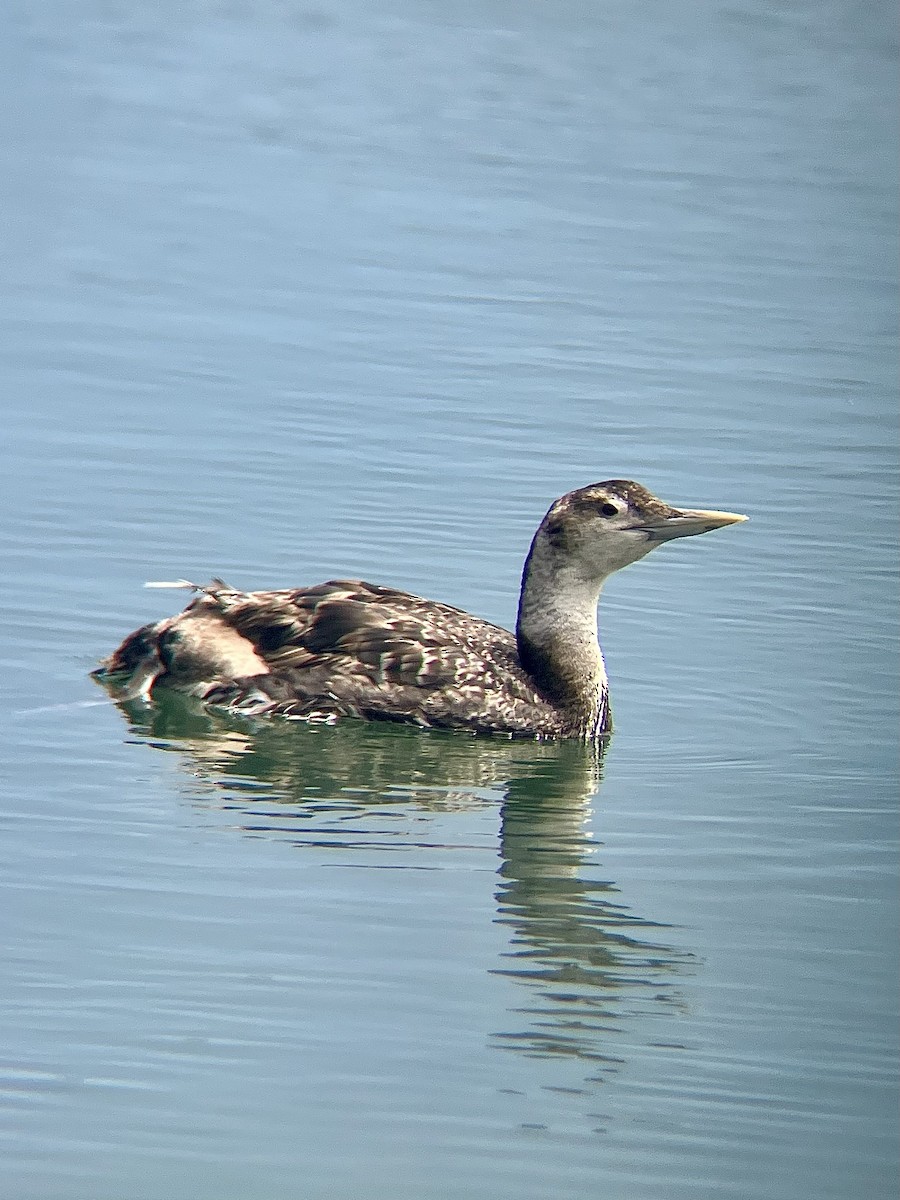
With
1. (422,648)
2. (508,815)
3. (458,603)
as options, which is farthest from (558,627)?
(508,815)

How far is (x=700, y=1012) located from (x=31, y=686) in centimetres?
370

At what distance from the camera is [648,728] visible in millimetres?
10266

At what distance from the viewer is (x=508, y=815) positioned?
9023 millimetres

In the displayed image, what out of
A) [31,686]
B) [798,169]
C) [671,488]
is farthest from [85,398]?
[798,169]

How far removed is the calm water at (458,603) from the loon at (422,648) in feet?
0.49

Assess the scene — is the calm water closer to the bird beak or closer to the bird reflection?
the bird reflection

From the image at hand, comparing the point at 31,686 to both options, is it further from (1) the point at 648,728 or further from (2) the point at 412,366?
(2) the point at 412,366

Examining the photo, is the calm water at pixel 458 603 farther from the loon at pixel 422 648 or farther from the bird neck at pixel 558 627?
the bird neck at pixel 558 627

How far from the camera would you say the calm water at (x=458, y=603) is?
660cm

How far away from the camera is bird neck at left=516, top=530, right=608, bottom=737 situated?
10.2 metres

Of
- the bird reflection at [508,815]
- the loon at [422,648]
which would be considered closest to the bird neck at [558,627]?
the loon at [422,648]

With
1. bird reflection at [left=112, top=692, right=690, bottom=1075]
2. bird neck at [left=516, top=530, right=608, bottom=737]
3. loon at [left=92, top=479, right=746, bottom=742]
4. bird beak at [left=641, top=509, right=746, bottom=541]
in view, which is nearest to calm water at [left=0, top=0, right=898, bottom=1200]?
bird reflection at [left=112, top=692, right=690, bottom=1075]

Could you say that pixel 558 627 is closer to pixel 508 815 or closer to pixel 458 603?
pixel 458 603

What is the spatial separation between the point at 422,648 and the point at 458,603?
1384mm
